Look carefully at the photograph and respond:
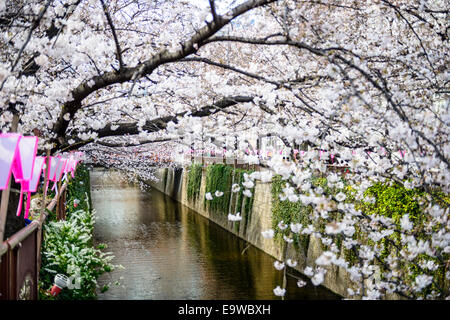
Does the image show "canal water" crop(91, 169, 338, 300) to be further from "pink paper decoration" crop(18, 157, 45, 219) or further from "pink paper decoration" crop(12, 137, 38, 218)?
"pink paper decoration" crop(12, 137, 38, 218)

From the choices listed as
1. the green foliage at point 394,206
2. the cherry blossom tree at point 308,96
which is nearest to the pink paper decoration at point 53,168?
the cherry blossom tree at point 308,96

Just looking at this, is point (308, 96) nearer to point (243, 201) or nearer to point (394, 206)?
point (394, 206)

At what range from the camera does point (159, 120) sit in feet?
19.4

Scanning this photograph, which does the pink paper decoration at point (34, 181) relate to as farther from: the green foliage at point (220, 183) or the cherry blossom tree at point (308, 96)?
the green foliage at point (220, 183)

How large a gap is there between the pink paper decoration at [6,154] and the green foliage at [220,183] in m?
14.8

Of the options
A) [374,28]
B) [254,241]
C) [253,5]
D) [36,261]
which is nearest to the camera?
[253,5]

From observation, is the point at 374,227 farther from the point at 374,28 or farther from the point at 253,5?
the point at 374,28

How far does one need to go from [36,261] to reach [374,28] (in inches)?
238

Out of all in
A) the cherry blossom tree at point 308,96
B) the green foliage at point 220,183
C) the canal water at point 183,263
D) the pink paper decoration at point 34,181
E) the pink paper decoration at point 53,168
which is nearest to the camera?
the cherry blossom tree at point 308,96

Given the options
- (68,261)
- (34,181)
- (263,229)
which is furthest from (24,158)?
(263,229)

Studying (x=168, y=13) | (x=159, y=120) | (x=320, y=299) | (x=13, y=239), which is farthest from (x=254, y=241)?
(x=13, y=239)

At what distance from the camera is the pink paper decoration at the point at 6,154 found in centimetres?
357
